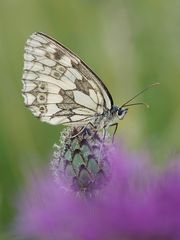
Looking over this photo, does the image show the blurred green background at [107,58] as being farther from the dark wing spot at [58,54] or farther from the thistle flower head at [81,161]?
the thistle flower head at [81,161]

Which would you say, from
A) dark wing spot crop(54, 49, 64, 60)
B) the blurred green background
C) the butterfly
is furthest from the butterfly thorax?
the blurred green background

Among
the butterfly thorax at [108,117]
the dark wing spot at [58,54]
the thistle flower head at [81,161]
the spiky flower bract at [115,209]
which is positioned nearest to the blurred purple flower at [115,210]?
the spiky flower bract at [115,209]

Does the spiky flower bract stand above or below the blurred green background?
below

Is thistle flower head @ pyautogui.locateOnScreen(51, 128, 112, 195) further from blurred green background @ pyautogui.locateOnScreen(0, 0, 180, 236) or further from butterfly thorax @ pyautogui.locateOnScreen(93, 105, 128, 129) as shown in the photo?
blurred green background @ pyautogui.locateOnScreen(0, 0, 180, 236)

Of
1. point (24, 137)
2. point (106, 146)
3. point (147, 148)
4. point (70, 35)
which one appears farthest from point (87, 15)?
point (147, 148)

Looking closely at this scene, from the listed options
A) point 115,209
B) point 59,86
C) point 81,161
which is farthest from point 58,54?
point 115,209

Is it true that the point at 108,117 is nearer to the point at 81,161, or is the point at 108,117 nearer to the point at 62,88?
the point at 62,88

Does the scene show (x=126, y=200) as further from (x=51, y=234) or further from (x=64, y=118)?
(x=64, y=118)
